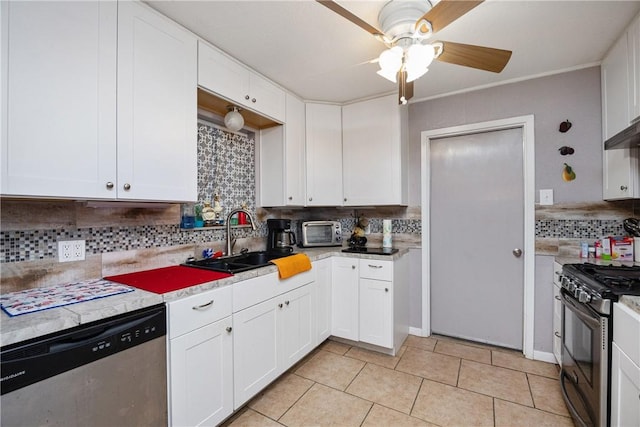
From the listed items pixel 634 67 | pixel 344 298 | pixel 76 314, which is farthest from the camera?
pixel 344 298

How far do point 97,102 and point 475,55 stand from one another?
1851 millimetres

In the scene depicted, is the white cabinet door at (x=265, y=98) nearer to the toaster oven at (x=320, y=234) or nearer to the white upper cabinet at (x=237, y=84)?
the white upper cabinet at (x=237, y=84)

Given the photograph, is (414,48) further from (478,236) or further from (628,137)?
(478,236)

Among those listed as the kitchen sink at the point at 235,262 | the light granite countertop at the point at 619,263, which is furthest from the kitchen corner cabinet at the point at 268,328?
the light granite countertop at the point at 619,263

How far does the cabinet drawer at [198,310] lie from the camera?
51.6 inches

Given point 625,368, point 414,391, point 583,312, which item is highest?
point 583,312

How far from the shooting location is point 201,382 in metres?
1.43

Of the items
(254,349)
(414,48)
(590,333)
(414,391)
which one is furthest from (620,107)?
(254,349)

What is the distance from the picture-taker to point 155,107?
60.1 inches

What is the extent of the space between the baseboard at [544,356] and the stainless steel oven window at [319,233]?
2.03 meters

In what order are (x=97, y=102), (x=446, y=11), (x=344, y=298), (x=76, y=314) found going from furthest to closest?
(x=344, y=298), (x=97, y=102), (x=446, y=11), (x=76, y=314)

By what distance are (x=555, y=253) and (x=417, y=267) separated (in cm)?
110

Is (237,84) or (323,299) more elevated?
(237,84)

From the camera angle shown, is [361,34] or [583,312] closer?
[583,312]
